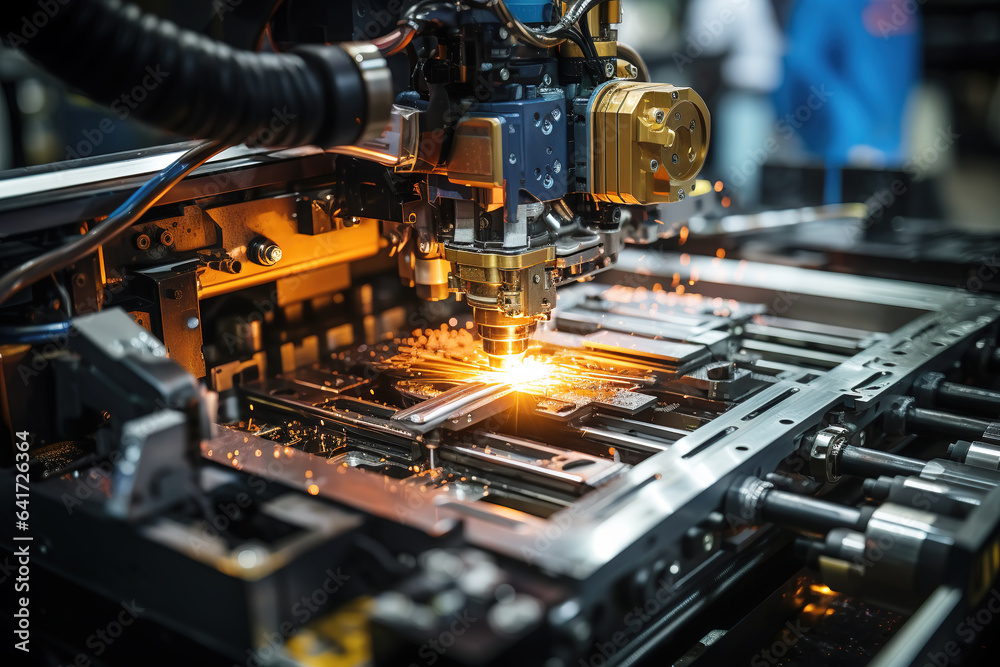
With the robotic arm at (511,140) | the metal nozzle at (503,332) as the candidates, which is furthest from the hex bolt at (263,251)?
the metal nozzle at (503,332)

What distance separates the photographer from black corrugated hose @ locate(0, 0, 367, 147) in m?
1.13

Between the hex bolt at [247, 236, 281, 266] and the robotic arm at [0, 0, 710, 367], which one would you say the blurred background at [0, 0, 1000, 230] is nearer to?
the robotic arm at [0, 0, 710, 367]

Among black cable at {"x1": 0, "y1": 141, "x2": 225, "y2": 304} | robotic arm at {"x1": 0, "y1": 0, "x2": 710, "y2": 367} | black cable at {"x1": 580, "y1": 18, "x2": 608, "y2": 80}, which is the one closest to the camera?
black cable at {"x1": 0, "y1": 141, "x2": 225, "y2": 304}

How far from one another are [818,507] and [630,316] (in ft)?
3.30

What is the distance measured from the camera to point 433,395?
193 centimetres

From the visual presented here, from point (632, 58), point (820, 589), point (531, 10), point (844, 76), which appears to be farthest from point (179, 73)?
point (844, 76)

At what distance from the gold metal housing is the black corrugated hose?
0.55m

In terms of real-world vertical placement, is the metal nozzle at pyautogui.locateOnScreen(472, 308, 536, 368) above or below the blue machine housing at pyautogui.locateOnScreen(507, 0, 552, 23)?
below

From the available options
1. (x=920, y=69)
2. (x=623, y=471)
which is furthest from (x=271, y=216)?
(x=920, y=69)

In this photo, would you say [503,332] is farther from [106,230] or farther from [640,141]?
[106,230]

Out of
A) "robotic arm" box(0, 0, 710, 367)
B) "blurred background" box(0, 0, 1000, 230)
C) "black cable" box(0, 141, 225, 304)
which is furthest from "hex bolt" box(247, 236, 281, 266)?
"blurred background" box(0, 0, 1000, 230)

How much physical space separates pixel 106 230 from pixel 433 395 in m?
0.71

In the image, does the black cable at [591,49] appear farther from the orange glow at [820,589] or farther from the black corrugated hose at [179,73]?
the orange glow at [820,589]

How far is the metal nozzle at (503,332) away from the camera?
181 centimetres
